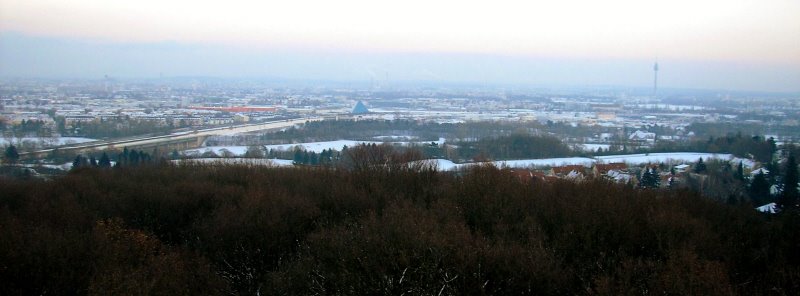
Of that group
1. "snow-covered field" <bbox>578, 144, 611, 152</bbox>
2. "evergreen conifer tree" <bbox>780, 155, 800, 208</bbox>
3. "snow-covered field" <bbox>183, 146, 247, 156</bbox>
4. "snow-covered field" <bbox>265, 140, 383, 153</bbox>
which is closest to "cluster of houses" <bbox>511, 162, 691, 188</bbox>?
"evergreen conifer tree" <bbox>780, 155, 800, 208</bbox>

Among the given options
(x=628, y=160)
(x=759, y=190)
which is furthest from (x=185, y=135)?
(x=759, y=190)

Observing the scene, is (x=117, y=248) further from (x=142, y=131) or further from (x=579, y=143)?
(x=579, y=143)

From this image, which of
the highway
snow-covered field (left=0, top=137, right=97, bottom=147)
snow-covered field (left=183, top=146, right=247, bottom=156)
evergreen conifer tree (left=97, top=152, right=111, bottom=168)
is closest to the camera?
snow-covered field (left=0, top=137, right=97, bottom=147)

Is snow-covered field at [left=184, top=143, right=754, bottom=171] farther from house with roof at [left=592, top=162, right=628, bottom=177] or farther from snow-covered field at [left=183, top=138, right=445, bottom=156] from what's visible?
house with roof at [left=592, top=162, right=628, bottom=177]

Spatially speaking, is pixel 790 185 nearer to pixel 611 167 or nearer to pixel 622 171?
pixel 622 171

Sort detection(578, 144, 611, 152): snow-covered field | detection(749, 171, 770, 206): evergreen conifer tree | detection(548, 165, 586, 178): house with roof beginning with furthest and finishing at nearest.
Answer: detection(578, 144, 611, 152): snow-covered field, detection(548, 165, 586, 178): house with roof, detection(749, 171, 770, 206): evergreen conifer tree

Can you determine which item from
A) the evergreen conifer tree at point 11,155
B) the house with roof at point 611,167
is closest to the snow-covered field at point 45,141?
the evergreen conifer tree at point 11,155

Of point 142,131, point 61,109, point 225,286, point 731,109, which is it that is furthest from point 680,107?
point 225,286

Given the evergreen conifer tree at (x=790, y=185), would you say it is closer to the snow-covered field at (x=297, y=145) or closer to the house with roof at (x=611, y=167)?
the house with roof at (x=611, y=167)
